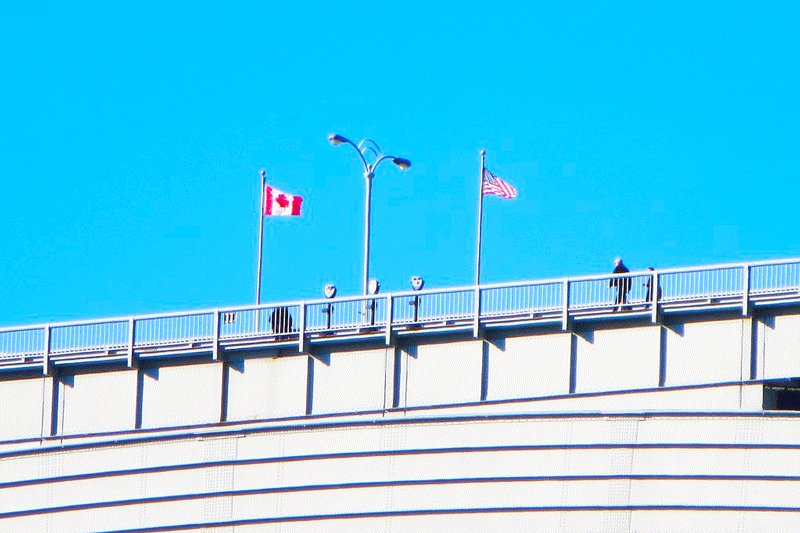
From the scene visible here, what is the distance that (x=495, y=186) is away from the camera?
6731 cm

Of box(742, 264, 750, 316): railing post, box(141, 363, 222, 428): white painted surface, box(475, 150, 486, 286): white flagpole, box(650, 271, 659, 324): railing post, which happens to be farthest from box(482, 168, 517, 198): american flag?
box(742, 264, 750, 316): railing post

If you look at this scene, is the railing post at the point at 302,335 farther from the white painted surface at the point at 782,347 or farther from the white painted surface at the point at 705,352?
the white painted surface at the point at 782,347

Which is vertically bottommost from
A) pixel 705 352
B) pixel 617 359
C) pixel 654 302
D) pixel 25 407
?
pixel 25 407

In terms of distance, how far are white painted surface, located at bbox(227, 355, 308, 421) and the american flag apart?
16759 millimetres

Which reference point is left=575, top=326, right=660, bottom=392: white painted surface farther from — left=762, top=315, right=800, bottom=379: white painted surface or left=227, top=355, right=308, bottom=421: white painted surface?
left=227, top=355, right=308, bottom=421: white painted surface

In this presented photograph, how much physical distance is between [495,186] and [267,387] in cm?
1745

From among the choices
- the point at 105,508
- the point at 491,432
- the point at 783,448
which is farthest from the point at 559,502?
the point at 105,508

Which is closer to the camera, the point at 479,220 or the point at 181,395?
the point at 181,395

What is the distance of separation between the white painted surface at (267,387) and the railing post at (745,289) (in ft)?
38.1

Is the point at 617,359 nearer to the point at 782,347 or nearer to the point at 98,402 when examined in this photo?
the point at 782,347

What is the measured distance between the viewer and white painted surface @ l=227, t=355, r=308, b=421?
2040 inches

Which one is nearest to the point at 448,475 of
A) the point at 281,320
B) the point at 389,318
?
the point at 389,318

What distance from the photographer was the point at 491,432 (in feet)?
159

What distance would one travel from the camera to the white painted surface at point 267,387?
51.8 m
